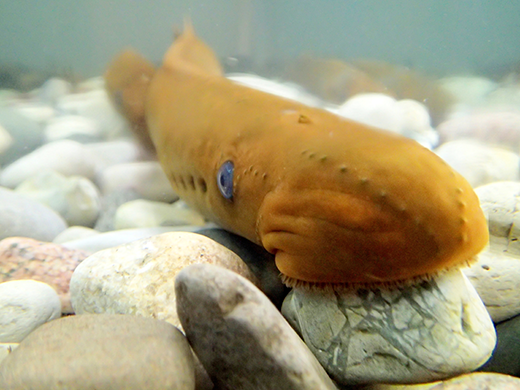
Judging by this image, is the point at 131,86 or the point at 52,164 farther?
the point at 131,86

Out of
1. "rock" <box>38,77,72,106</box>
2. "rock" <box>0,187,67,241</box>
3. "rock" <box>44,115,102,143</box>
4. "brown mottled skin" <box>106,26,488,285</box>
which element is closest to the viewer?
"brown mottled skin" <box>106,26,488,285</box>

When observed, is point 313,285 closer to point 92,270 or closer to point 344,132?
point 344,132

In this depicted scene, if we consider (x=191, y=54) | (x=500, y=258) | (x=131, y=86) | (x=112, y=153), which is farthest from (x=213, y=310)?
(x=131, y=86)

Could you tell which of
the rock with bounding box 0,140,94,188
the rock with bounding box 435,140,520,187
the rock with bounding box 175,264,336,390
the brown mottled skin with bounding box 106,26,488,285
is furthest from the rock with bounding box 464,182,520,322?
the rock with bounding box 0,140,94,188

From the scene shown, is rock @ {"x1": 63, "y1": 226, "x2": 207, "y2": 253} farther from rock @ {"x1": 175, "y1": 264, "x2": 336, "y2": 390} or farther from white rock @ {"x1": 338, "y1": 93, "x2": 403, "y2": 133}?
white rock @ {"x1": 338, "y1": 93, "x2": 403, "y2": 133}

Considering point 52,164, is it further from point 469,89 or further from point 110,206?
point 469,89

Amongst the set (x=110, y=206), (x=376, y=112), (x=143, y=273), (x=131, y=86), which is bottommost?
(x=110, y=206)
